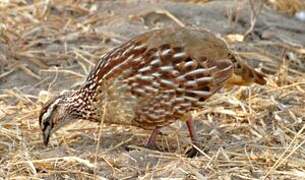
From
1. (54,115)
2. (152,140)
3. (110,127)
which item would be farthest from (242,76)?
(54,115)

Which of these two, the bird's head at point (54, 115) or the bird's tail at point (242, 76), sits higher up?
the bird's tail at point (242, 76)

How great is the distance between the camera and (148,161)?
6480 mm

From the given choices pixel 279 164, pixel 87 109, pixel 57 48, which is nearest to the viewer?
pixel 279 164

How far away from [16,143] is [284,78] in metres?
2.40

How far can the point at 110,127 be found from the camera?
7227 millimetres

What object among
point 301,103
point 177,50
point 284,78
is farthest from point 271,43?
point 177,50

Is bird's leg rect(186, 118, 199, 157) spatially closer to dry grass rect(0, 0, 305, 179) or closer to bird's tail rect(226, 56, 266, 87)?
dry grass rect(0, 0, 305, 179)

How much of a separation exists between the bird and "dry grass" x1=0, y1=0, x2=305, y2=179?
204 mm

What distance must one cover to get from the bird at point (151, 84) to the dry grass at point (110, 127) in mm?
204

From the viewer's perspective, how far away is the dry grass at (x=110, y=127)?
20.7ft

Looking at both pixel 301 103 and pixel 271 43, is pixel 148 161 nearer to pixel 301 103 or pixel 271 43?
pixel 301 103

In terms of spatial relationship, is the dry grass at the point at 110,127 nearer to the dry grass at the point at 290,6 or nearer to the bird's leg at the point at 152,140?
the bird's leg at the point at 152,140

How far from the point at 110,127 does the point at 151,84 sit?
2.72 ft

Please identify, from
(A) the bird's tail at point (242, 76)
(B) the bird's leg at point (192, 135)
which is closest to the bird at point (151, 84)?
(B) the bird's leg at point (192, 135)
